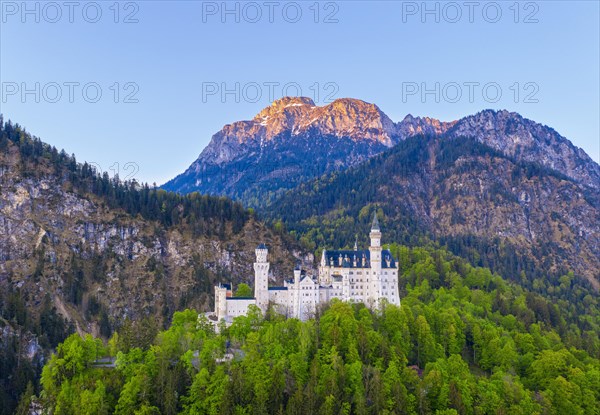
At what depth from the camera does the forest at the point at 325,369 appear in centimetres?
9144

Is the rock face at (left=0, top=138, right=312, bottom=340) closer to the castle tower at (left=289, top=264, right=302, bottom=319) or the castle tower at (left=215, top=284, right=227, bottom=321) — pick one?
the castle tower at (left=215, top=284, right=227, bottom=321)

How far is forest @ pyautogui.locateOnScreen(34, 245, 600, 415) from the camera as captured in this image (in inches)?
3600

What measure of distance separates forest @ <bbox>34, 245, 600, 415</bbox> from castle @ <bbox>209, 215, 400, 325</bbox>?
3508mm

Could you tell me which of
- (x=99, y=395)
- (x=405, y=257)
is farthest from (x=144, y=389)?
(x=405, y=257)

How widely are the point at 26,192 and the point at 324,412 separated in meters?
145

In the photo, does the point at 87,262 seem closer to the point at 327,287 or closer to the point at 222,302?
the point at 222,302

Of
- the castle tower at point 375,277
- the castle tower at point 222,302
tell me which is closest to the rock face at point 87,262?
the castle tower at point 222,302

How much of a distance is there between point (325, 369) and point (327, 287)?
80.5 ft

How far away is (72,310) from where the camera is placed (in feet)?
559

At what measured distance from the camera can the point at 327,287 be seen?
118m

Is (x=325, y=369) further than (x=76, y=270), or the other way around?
(x=76, y=270)

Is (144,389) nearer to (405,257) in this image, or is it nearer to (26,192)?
(405,257)

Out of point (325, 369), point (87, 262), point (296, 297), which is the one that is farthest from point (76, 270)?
point (325, 369)

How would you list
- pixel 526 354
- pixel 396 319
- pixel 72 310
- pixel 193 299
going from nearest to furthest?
pixel 396 319 → pixel 526 354 → pixel 72 310 → pixel 193 299
